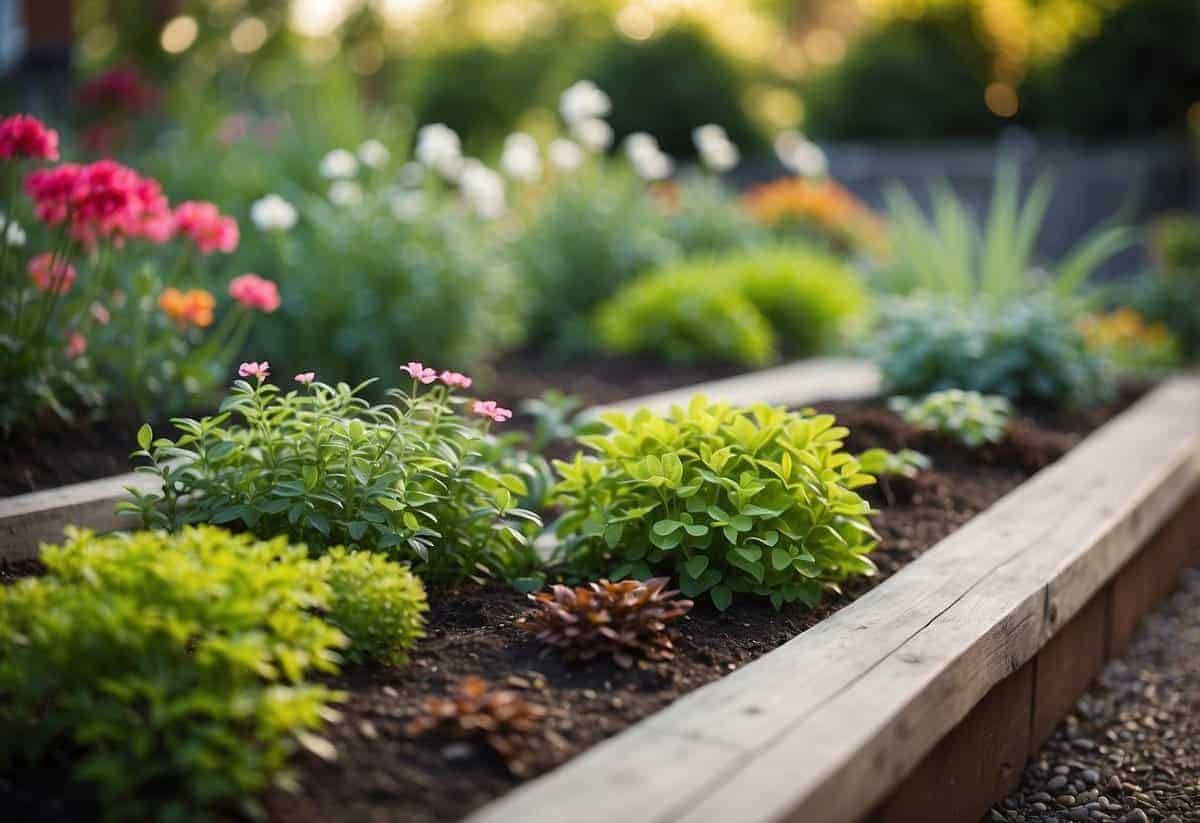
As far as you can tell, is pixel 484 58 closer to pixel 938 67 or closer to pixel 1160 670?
pixel 938 67

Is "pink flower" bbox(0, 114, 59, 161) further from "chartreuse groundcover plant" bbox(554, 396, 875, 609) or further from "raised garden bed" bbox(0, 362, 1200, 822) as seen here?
"chartreuse groundcover plant" bbox(554, 396, 875, 609)

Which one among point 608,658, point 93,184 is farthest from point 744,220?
point 608,658

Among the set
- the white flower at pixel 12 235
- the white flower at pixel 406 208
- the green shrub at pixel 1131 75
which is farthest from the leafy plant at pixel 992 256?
the green shrub at pixel 1131 75

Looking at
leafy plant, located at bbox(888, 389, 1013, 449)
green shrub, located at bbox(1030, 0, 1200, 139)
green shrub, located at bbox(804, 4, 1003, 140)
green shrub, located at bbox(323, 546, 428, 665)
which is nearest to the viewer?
green shrub, located at bbox(323, 546, 428, 665)

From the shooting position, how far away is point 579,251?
22.0 ft

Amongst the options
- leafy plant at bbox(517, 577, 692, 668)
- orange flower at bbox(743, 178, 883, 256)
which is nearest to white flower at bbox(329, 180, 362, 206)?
leafy plant at bbox(517, 577, 692, 668)

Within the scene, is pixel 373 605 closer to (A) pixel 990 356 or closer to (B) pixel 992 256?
(A) pixel 990 356

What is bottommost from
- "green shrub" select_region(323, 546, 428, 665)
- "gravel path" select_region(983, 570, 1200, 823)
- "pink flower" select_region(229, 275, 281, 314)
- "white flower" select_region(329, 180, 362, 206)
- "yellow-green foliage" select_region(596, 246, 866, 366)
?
"gravel path" select_region(983, 570, 1200, 823)

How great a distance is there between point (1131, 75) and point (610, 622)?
1270 cm

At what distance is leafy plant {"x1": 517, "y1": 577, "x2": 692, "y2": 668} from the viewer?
221 cm

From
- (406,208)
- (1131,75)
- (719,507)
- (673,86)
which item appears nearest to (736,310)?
(406,208)

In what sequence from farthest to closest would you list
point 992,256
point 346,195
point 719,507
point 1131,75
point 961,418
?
point 1131,75 → point 992,256 → point 346,195 → point 961,418 → point 719,507

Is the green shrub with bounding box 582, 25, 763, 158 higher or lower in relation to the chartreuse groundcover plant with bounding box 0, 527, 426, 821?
higher

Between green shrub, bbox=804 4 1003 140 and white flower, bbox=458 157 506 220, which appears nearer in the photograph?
white flower, bbox=458 157 506 220
